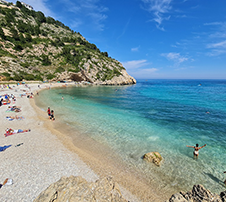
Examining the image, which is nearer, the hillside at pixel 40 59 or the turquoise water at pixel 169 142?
the turquoise water at pixel 169 142

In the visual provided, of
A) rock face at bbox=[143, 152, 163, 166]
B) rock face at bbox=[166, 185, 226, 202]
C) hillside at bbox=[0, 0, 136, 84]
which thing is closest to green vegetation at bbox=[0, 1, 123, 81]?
hillside at bbox=[0, 0, 136, 84]

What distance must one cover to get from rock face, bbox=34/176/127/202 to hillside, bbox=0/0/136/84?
205 ft

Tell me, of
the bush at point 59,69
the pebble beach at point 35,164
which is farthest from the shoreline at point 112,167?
the bush at point 59,69

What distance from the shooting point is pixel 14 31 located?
221ft

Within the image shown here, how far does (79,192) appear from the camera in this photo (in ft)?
12.3

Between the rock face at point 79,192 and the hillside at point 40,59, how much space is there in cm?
6252

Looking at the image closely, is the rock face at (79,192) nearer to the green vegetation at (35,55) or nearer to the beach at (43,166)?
the beach at (43,166)

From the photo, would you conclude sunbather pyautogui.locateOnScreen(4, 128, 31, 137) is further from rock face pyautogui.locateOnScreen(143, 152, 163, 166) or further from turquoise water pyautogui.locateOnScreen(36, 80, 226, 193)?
rock face pyautogui.locateOnScreen(143, 152, 163, 166)

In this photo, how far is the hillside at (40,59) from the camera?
189 ft

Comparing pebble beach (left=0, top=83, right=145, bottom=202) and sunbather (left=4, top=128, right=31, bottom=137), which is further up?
sunbather (left=4, top=128, right=31, bottom=137)

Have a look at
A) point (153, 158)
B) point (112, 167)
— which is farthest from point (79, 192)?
point (153, 158)

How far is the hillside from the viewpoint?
189 ft

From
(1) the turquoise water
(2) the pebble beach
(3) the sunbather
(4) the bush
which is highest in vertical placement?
(4) the bush

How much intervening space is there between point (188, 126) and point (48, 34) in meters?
111
